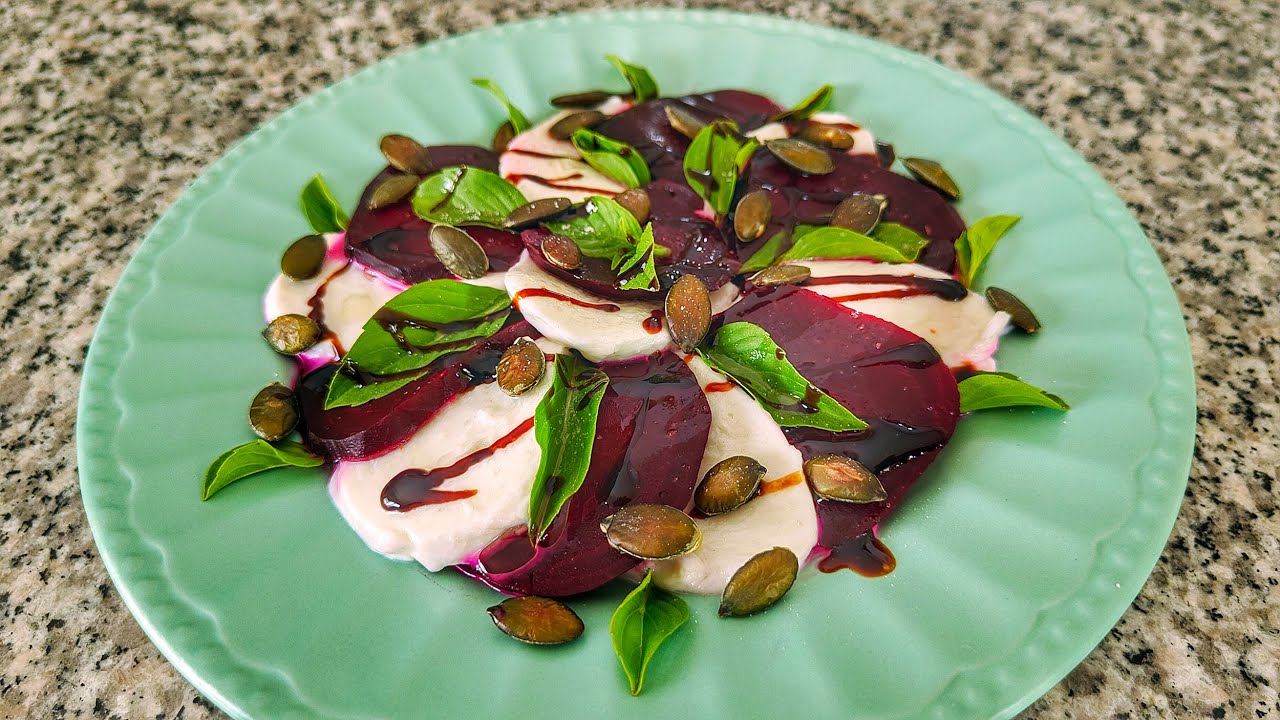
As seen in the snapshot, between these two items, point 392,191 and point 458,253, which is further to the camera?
point 392,191

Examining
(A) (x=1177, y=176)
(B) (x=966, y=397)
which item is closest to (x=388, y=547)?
(B) (x=966, y=397)

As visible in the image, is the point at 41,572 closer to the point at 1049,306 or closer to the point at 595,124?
the point at 595,124

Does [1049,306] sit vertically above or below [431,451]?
above

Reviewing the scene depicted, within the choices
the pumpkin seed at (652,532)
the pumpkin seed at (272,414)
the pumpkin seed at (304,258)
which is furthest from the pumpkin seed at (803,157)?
the pumpkin seed at (272,414)

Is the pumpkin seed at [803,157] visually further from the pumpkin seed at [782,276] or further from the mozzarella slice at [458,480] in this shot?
the mozzarella slice at [458,480]

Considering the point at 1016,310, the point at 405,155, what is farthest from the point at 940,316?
the point at 405,155

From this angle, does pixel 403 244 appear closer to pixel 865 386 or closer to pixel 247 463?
pixel 247 463
